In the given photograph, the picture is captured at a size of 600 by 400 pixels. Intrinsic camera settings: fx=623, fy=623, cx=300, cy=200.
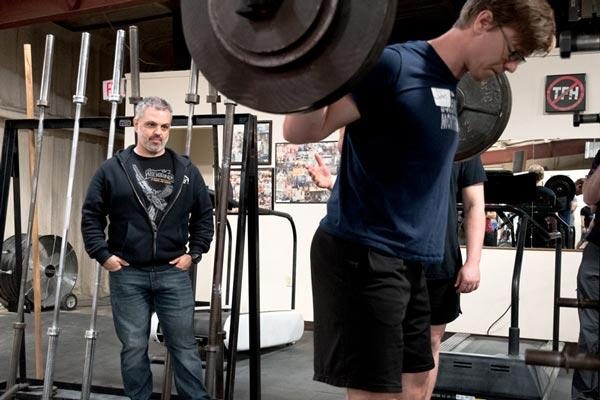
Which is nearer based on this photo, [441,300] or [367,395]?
[367,395]

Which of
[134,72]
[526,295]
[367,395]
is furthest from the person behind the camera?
[526,295]

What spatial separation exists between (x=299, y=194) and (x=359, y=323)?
4.24 m

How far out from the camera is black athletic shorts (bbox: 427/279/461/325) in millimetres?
2062

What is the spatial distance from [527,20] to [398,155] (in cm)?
34

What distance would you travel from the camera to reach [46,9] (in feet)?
18.2

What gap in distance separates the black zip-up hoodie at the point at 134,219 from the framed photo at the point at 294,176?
274 cm

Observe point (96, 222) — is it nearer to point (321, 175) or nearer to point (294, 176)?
point (321, 175)

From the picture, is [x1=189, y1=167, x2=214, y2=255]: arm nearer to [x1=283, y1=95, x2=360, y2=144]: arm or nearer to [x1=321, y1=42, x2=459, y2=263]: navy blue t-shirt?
[x1=321, y1=42, x2=459, y2=263]: navy blue t-shirt

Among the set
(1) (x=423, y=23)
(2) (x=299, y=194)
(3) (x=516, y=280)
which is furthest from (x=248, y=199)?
(1) (x=423, y=23)

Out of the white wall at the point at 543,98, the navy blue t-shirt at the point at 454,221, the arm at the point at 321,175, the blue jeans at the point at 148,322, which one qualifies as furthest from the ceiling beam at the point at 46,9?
the arm at the point at 321,175

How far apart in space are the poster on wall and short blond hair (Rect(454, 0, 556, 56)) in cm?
381

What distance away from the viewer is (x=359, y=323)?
123cm

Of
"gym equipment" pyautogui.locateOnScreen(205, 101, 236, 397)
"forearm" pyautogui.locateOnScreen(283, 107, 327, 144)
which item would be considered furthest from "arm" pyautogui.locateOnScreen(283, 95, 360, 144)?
"gym equipment" pyautogui.locateOnScreen(205, 101, 236, 397)

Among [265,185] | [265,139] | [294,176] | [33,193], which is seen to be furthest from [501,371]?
[265,139]
